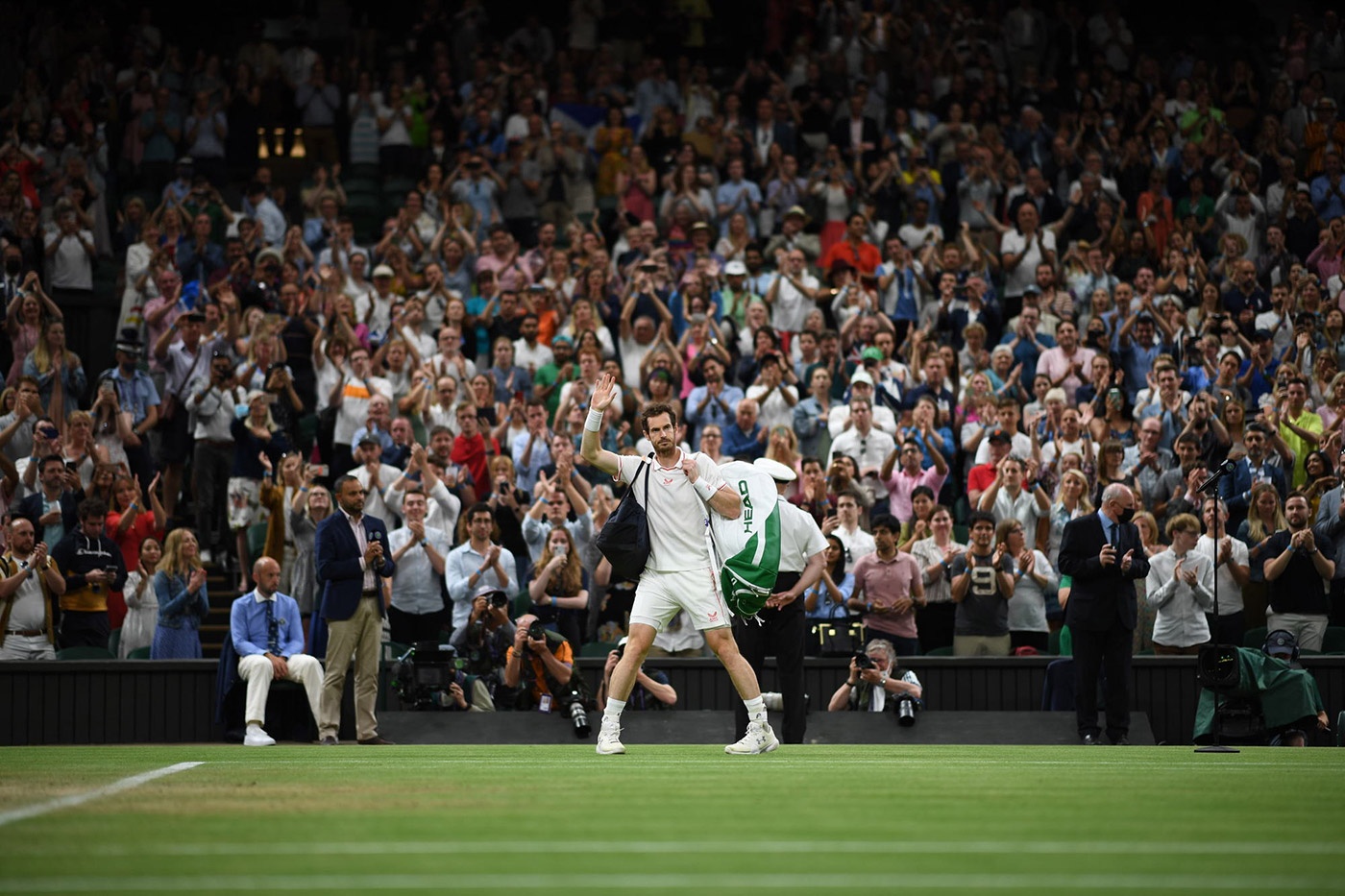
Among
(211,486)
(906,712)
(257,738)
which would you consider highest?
→ (211,486)

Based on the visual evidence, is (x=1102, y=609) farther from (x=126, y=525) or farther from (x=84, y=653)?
(x=126, y=525)

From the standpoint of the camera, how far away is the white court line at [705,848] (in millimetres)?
6168

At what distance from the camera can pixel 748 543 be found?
11812 millimetres

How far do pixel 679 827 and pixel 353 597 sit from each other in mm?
7849

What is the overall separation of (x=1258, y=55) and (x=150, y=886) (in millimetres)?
26337

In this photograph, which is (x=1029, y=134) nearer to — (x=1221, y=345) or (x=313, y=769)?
(x=1221, y=345)

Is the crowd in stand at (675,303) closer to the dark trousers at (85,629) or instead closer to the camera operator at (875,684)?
the dark trousers at (85,629)

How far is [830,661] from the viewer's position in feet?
51.1

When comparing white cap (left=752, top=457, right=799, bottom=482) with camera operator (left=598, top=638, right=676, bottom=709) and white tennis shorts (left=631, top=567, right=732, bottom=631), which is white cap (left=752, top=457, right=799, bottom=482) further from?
camera operator (left=598, top=638, right=676, bottom=709)

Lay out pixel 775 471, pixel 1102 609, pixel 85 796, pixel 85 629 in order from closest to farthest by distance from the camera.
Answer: pixel 85 796 → pixel 775 471 → pixel 1102 609 → pixel 85 629

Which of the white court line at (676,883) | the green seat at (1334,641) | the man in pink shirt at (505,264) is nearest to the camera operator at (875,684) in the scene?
the green seat at (1334,641)

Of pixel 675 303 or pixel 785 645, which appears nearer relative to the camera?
pixel 785 645

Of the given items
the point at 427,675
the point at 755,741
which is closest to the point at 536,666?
the point at 427,675

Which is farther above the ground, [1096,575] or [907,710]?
[1096,575]
